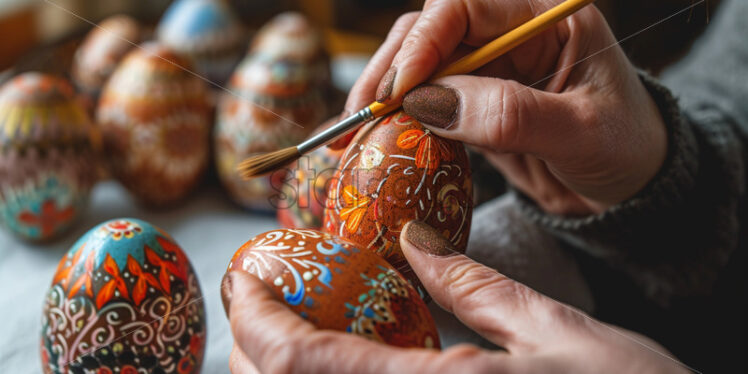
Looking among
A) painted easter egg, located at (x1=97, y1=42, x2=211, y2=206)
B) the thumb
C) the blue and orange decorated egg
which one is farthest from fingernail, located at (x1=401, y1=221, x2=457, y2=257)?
painted easter egg, located at (x1=97, y1=42, x2=211, y2=206)

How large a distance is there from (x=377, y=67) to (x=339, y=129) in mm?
92

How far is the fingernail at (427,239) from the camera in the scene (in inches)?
21.2

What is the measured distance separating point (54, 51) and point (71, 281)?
0.92m

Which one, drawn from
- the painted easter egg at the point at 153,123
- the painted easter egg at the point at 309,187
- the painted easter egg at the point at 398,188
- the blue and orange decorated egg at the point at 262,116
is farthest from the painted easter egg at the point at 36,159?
the painted easter egg at the point at 398,188

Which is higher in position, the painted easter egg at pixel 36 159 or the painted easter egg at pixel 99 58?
the painted easter egg at pixel 99 58

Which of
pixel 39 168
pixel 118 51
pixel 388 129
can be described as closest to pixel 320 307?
pixel 388 129

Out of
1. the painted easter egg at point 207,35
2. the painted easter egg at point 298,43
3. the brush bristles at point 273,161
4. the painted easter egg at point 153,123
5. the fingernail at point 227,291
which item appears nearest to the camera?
the fingernail at point 227,291

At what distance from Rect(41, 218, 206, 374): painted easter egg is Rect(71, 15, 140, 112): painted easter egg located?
77 centimetres

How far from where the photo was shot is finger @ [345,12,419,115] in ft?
2.10

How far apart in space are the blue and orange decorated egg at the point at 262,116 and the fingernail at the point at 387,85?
48 cm

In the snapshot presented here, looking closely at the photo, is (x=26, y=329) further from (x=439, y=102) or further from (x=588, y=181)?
(x=588, y=181)

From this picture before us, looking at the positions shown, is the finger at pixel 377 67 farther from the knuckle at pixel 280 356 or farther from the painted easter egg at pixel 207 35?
the painted easter egg at pixel 207 35

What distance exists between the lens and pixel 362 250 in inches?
21.3

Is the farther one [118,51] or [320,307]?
[118,51]
